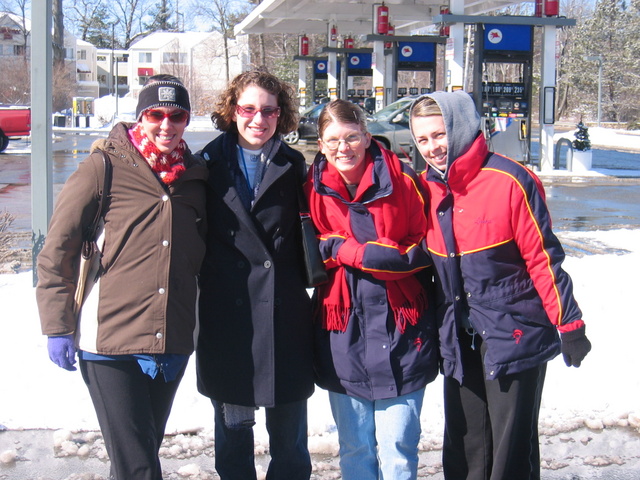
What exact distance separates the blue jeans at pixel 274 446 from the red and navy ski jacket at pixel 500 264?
0.72 meters

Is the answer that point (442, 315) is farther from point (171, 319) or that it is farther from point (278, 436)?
point (171, 319)

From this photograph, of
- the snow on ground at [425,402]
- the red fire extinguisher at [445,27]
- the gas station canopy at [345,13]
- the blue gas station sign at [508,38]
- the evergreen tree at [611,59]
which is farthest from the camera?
the evergreen tree at [611,59]

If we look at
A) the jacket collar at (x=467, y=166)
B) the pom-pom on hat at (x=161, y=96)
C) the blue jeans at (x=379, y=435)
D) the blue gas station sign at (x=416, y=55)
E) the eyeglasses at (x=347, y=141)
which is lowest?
the blue jeans at (x=379, y=435)

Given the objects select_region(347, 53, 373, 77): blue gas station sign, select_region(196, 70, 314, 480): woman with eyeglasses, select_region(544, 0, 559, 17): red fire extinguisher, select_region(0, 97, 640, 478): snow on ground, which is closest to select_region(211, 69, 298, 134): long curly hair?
select_region(196, 70, 314, 480): woman with eyeglasses

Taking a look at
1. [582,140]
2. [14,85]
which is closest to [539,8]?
[582,140]

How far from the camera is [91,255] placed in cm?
283

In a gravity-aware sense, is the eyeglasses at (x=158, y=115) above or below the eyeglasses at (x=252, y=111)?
below

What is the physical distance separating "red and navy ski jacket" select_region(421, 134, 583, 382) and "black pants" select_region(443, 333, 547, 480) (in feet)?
0.29

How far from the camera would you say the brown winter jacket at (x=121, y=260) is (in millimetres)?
2773

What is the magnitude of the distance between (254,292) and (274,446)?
70cm

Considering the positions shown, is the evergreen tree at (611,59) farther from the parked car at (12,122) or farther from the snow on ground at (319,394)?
the snow on ground at (319,394)

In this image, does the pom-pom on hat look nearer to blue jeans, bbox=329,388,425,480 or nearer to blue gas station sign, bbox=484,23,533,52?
blue jeans, bbox=329,388,425,480

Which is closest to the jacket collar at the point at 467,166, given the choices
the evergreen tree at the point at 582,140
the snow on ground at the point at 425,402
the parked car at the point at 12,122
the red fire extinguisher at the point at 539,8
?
the snow on ground at the point at 425,402

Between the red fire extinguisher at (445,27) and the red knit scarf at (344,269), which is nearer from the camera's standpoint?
the red knit scarf at (344,269)
